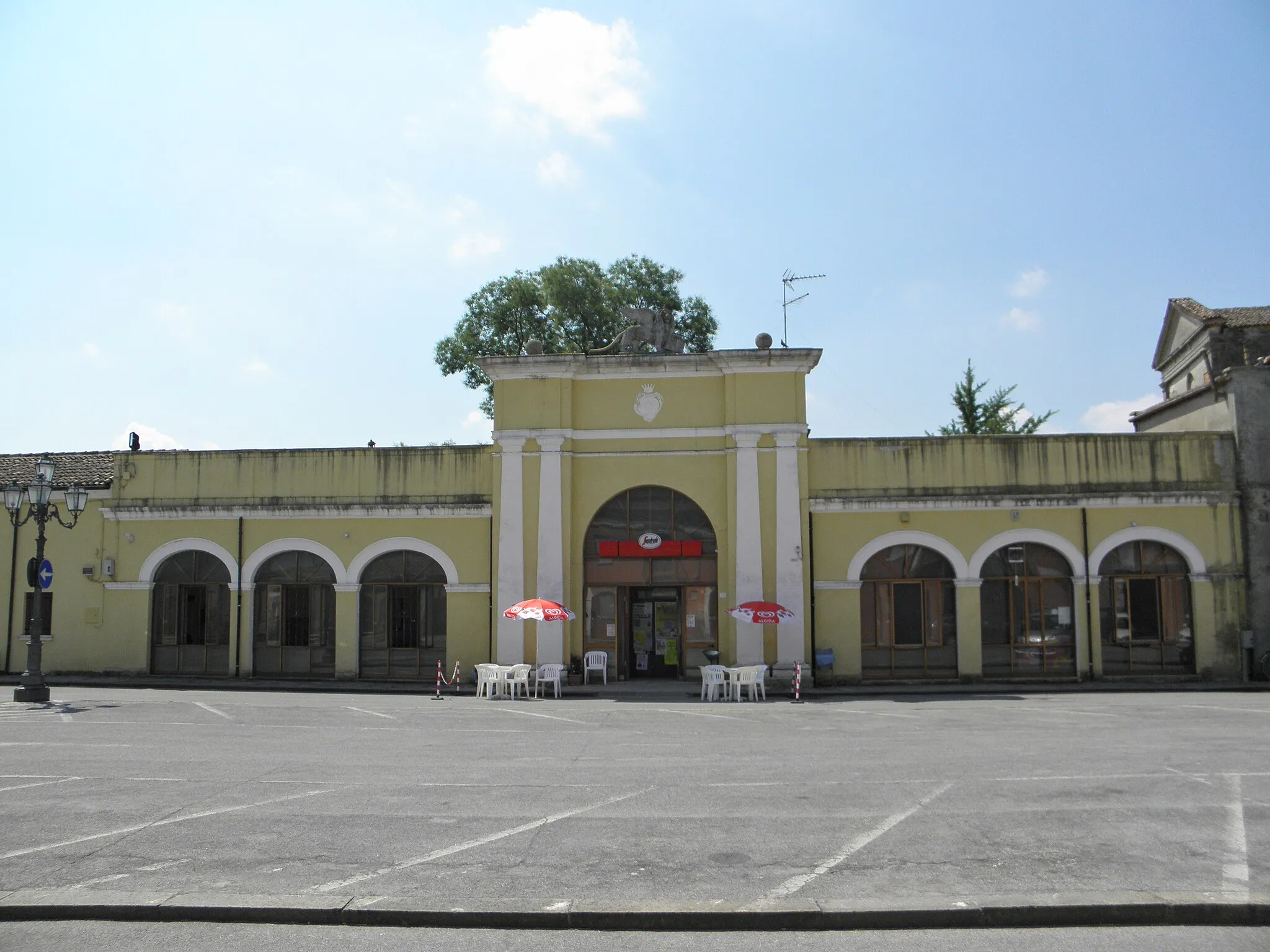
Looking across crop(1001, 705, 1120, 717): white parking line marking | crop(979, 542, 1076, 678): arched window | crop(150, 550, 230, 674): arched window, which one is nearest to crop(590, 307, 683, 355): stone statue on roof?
crop(979, 542, 1076, 678): arched window

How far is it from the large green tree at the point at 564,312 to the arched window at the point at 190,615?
671 inches

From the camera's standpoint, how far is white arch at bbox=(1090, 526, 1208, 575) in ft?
76.6

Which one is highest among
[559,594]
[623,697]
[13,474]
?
[13,474]

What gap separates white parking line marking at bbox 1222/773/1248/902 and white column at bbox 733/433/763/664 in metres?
13.1

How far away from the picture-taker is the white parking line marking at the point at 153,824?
8156 mm

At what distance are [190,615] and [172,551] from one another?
1.71 m

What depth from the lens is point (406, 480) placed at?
24.8 m

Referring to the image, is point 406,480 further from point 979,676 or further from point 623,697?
point 979,676

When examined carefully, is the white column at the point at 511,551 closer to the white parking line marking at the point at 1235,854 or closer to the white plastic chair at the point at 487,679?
the white plastic chair at the point at 487,679

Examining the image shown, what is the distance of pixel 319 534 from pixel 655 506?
27.9ft

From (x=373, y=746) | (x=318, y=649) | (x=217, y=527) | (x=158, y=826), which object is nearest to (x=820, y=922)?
(x=158, y=826)

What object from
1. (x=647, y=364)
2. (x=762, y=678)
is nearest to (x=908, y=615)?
(x=762, y=678)

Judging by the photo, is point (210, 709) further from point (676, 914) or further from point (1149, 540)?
point (1149, 540)

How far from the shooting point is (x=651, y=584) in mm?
23891
